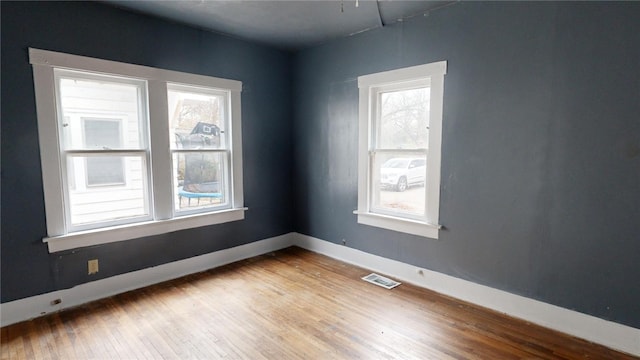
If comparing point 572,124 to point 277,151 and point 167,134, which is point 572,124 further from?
point 167,134

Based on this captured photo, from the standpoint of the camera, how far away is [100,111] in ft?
9.95

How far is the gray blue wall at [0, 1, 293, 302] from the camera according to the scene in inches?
102

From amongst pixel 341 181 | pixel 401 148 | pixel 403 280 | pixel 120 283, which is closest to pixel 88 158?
pixel 120 283

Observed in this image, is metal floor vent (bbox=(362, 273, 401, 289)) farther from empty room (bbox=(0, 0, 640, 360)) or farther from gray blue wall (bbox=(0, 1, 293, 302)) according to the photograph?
gray blue wall (bbox=(0, 1, 293, 302))

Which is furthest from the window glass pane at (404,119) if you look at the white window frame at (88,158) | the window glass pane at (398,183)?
the white window frame at (88,158)

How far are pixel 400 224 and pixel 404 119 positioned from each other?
1113mm

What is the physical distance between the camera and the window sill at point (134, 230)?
285 cm

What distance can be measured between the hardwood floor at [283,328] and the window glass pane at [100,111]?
58.4 inches

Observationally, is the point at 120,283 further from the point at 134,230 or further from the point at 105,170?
the point at 105,170

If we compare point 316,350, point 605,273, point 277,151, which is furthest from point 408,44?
point 316,350

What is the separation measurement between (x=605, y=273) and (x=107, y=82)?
438cm

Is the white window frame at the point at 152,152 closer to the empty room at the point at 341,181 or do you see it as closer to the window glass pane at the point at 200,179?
the empty room at the point at 341,181

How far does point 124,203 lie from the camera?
325 centimetres

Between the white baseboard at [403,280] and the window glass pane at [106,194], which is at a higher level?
the window glass pane at [106,194]
